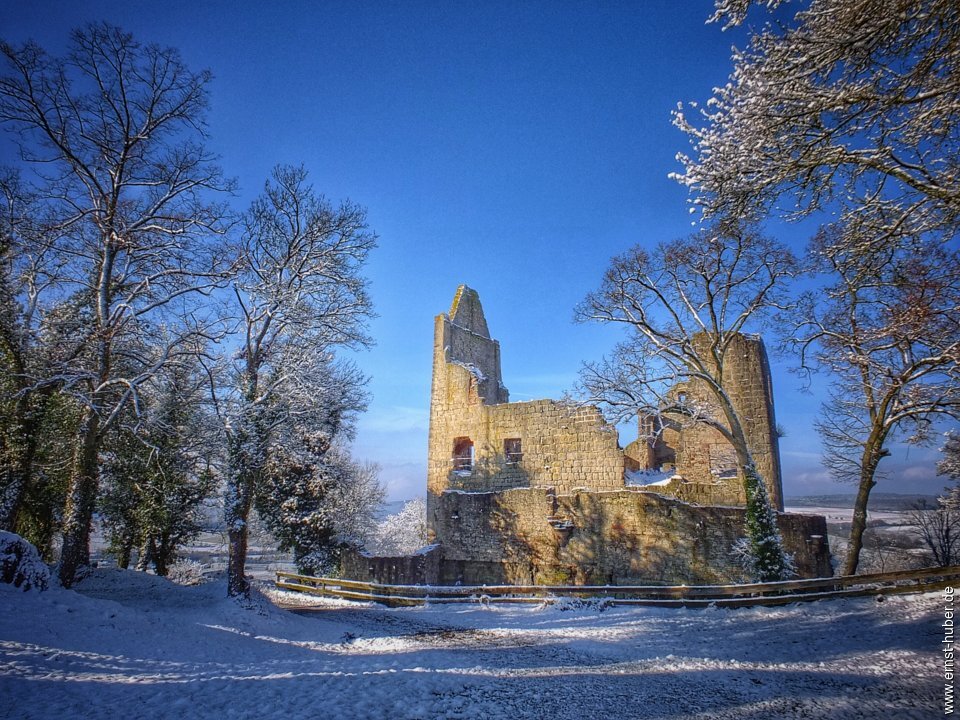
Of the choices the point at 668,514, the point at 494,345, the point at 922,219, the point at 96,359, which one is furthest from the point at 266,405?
the point at 494,345

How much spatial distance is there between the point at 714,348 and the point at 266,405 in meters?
11.5

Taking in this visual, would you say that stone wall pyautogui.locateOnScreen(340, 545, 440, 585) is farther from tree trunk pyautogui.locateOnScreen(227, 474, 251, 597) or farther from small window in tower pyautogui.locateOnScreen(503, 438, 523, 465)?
tree trunk pyautogui.locateOnScreen(227, 474, 251, 597)

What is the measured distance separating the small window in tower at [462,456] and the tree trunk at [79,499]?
13.7 metres

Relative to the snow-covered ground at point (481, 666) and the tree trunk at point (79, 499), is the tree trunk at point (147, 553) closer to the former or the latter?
the tree trunk at point (79, 499)

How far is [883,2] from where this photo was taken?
3910 mm

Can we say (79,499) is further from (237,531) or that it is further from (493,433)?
(493,433)

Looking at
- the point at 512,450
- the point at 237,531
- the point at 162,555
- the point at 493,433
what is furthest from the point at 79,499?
the point at 512,450

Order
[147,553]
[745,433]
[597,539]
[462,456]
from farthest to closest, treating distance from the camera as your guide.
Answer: [462,456]
[147,553]
[745,433]
[597,539]

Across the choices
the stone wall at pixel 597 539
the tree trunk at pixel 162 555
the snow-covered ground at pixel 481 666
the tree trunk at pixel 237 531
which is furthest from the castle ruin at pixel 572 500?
the tree trunk at pixel 162 555

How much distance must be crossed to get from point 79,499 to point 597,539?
12487 millimetres

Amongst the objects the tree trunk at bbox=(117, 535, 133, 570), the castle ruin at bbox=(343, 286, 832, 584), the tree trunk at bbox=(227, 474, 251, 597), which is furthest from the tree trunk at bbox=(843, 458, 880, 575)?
the tree trunk at bbox=(117, 535, 133, 570)

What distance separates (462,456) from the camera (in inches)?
855

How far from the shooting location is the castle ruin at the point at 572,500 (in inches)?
489

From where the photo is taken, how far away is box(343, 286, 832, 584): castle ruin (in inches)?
489
